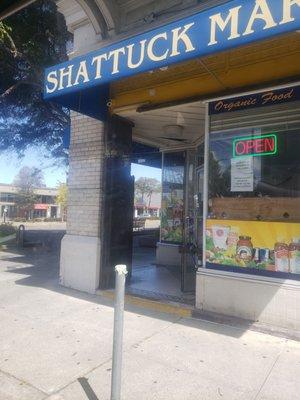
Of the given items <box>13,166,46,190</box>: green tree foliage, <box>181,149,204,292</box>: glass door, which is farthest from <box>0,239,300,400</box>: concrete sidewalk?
<box>13,166,46,190</box>: green tree foliage

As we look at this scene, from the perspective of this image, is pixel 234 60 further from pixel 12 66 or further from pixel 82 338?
pixel 12 66

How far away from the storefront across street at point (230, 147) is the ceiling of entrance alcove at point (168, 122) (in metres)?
0.07

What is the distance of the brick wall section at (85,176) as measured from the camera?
675 centimetres

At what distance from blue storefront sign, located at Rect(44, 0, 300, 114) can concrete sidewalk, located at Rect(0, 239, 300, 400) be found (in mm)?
3211

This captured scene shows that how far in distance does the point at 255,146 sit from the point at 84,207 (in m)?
3.32

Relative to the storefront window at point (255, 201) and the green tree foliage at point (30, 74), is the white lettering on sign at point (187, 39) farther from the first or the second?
the green tree foliage at point (30, 74)

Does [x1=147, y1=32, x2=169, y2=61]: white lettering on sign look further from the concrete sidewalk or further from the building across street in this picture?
the building across street

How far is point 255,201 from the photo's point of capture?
5145mm

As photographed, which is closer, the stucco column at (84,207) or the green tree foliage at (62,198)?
the stucco column at (84,207)

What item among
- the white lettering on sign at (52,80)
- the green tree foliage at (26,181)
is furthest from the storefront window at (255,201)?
the green tree foliage at (26,181)

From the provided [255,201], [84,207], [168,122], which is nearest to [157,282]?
[84,207]

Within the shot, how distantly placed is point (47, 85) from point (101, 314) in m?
3.45

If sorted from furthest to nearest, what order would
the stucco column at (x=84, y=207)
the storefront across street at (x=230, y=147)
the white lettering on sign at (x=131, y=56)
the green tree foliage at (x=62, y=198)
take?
the green tree foliage at (x=62, y=198) → the stucco column at (x=84, y=207) → the white lettering on sign at (x=131, y=56) → the storefront across street at (x=230, y=147)

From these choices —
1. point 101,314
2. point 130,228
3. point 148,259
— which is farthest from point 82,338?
point 148,259
